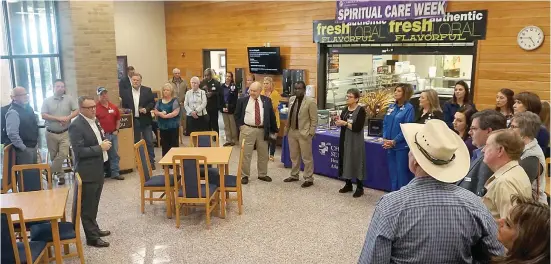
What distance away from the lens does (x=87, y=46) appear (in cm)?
745

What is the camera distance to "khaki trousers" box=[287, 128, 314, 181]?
6371 millimetres

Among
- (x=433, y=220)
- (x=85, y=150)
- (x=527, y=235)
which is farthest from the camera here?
(x=85, y=150)

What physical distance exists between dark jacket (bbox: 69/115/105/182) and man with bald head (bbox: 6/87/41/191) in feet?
5.86

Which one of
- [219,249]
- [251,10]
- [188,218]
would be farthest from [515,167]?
[251,10]

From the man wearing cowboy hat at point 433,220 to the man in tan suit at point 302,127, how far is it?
4156mm

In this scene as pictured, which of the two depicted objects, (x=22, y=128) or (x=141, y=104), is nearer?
(x=22, y=128)

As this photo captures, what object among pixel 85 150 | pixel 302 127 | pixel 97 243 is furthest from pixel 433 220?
pixel 302 127

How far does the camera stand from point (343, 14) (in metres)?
7.84

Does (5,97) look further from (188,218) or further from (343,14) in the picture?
(343,14)

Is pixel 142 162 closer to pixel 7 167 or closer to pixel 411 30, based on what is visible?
pixel 7 167

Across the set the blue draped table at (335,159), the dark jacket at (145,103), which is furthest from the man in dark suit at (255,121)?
the dark jacket at (145,103)

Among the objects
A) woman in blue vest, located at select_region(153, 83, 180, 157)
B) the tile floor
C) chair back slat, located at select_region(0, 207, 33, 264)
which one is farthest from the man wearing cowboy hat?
woman in blue vest, located at select_region(153, 83, 180, 157)

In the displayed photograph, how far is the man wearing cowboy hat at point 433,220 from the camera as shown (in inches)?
76.6

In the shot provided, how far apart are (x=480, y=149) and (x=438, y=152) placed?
1.37 m
